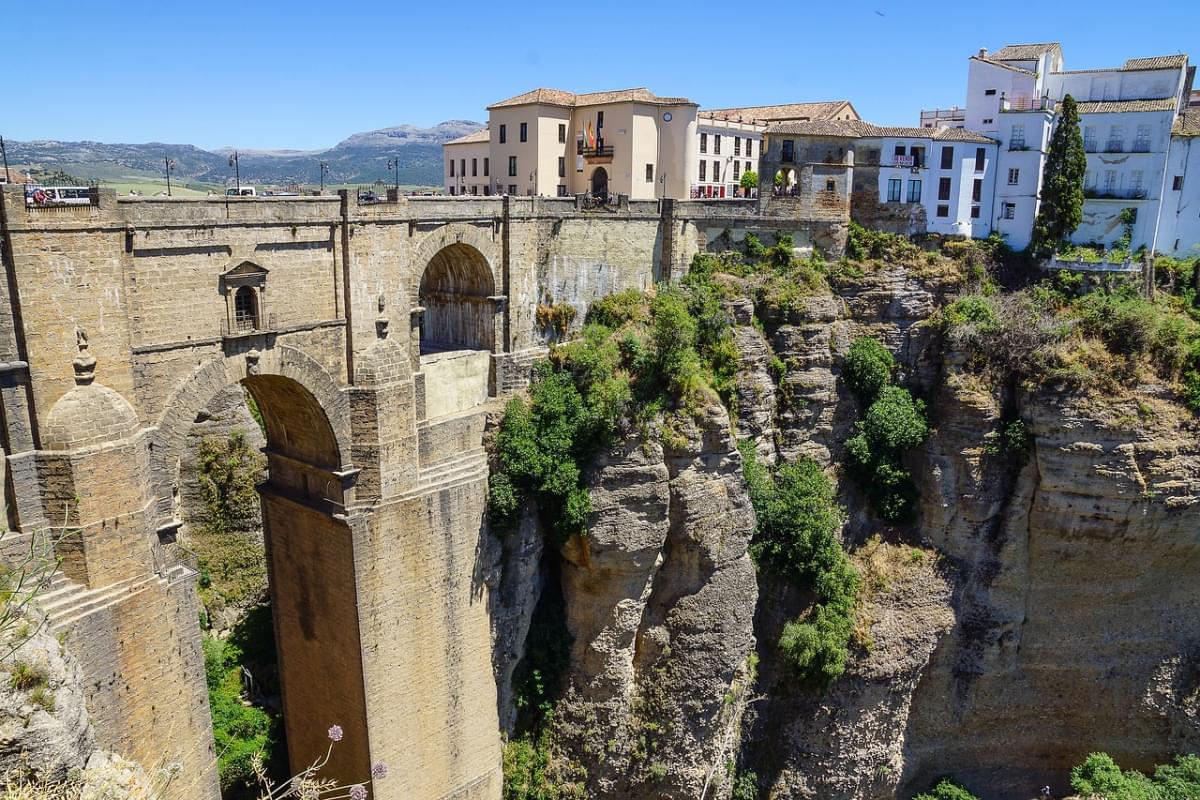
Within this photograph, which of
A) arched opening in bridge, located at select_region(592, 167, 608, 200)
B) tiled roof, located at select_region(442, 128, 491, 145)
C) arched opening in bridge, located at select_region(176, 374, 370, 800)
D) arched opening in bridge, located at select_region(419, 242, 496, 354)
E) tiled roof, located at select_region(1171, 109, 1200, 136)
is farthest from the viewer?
tiled roof, located at select_region(442, 128, 491, 145)

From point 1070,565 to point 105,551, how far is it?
29027mm

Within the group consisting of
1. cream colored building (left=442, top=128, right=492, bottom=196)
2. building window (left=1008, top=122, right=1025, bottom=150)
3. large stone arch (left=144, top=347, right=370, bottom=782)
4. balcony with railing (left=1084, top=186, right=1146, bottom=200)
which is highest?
building window (left=1008, top=122, right=1025, bottom=150)

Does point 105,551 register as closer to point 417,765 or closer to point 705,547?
point 417,765

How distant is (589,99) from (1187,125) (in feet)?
77.6

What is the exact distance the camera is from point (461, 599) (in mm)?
23469

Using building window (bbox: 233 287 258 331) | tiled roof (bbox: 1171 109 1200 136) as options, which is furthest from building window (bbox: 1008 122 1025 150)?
building window (bbox: 233 287 258 331)

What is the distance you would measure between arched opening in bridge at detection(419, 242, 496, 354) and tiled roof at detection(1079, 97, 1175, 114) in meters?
26.4

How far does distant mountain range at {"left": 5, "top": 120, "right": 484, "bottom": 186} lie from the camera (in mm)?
38562

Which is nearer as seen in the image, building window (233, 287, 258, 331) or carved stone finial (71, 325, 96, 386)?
carved stone finial (71, 325, 96, 386)

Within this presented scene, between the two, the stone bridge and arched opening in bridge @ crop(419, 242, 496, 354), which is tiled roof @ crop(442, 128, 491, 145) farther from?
arched opening in bridge @ crop(419, 242, 496, 354)

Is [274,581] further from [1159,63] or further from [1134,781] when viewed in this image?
[1159,63]

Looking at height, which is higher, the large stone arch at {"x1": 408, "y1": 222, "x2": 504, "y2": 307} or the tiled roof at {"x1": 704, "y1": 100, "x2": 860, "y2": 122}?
the tiled roof at {"x1": 704, "y1": 100, "x2": 860, "y2": 122}

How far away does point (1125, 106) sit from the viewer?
35.4 meters

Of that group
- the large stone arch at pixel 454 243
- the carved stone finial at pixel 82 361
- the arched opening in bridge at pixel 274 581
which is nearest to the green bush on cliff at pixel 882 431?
the large stone arch at pixel 454 243
